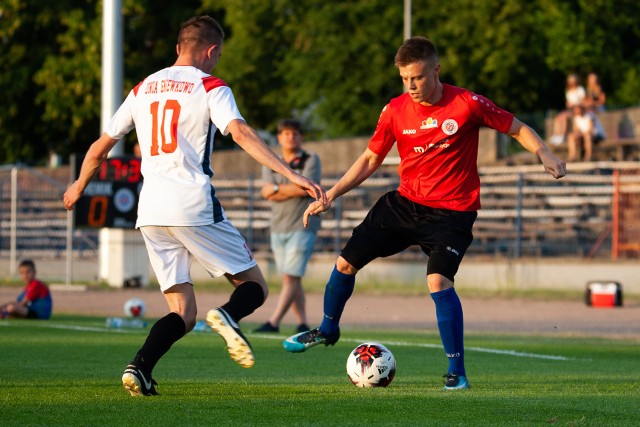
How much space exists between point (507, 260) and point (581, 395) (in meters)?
17.4

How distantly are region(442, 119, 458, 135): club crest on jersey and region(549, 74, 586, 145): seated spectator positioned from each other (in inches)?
826

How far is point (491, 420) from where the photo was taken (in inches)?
279

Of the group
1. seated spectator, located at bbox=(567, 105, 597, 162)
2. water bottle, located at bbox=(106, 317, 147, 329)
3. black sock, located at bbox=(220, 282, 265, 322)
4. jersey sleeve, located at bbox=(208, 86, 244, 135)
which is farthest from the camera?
seated spectator, located at bbox=(567, 105, 597, 162)

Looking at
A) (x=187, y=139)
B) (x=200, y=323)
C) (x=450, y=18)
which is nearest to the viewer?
(x=187, y=139)

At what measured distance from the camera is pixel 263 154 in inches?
311

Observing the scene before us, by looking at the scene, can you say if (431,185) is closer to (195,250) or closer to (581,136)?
(195,250)

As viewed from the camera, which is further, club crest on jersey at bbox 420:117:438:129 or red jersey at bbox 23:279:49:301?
red jersey at bbox 23:279:49:301

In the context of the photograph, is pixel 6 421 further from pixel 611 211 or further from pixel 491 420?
pixel 611 211

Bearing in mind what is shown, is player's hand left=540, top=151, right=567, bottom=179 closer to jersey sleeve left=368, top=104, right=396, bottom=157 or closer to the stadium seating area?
jersey sleeve left=368, top=104, right=396, bottom=157

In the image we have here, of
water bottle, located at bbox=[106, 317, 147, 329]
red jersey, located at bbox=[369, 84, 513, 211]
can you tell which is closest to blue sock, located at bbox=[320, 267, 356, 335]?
red jersey, located at bbox=[369, 84, 513, 211]

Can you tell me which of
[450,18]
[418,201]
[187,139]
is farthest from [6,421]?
[450,18]

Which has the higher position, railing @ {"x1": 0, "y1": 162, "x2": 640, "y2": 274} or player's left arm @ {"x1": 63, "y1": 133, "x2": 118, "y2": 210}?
player's left arm @ {"x1": 63, "y1": 133, "x2": 118, "y2": 210}

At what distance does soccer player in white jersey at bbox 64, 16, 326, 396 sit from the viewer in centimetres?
793

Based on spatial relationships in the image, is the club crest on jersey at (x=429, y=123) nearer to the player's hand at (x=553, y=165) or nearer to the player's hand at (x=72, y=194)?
the player's hand at (x=553, y=165)
